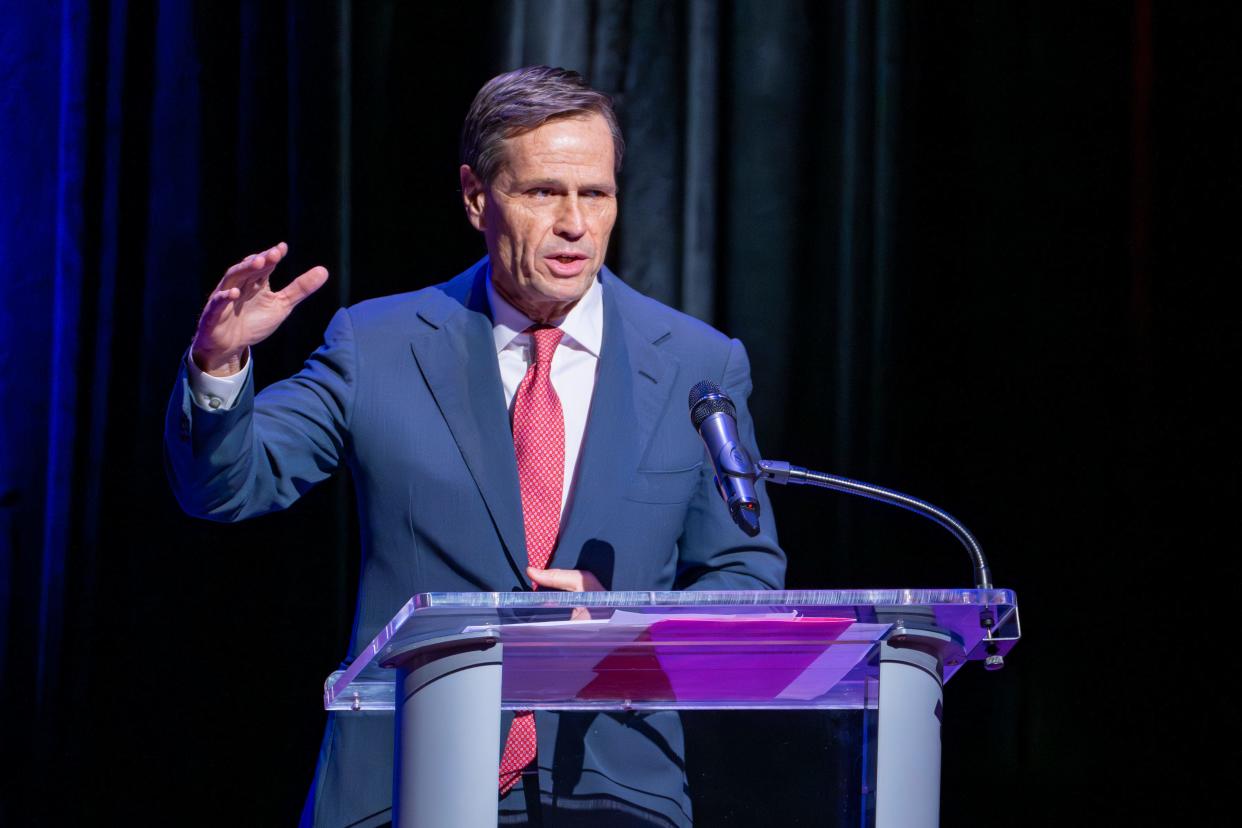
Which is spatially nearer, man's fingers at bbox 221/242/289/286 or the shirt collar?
man's fingers at bbox 221/242/289/286

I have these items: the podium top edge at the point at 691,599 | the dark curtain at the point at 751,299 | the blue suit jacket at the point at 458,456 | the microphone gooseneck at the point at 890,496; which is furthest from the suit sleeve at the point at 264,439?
the dark curtain at the point at 751,299

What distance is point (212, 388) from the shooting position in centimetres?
180

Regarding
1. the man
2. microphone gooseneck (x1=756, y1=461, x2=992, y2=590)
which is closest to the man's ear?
the man

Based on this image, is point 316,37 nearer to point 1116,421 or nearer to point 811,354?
point 811,354

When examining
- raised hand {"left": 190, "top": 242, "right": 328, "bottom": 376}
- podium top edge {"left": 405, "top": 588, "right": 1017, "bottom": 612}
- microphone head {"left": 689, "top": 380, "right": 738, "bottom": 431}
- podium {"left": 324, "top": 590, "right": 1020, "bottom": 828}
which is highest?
raised hand {"left": 190, "top": 242, "right": 328, "bottom": 376}

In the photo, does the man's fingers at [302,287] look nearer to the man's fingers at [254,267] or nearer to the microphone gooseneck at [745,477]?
the man's fingers at [254,267]

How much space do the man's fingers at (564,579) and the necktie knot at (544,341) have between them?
0.47 meters

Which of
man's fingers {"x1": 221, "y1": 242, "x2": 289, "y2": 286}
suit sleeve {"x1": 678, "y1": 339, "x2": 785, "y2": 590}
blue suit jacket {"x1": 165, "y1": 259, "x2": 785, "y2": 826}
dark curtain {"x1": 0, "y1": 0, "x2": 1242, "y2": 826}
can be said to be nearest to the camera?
man's fingers {"x1": 221, "y1": 242, "x2": 289, "y2": 286}

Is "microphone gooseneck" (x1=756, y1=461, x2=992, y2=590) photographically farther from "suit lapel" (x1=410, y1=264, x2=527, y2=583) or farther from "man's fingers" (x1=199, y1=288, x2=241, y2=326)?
"man's fingers" (x1=199, y1=288, x2=241, y2=326)

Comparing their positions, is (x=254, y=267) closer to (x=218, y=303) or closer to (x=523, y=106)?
(x=218, y=303)

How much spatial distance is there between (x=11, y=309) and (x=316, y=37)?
0.84 meters

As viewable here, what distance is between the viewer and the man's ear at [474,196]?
7.86 ft

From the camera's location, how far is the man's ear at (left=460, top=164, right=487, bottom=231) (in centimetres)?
240

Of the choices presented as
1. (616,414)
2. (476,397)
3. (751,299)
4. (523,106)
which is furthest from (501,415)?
(751,299)
